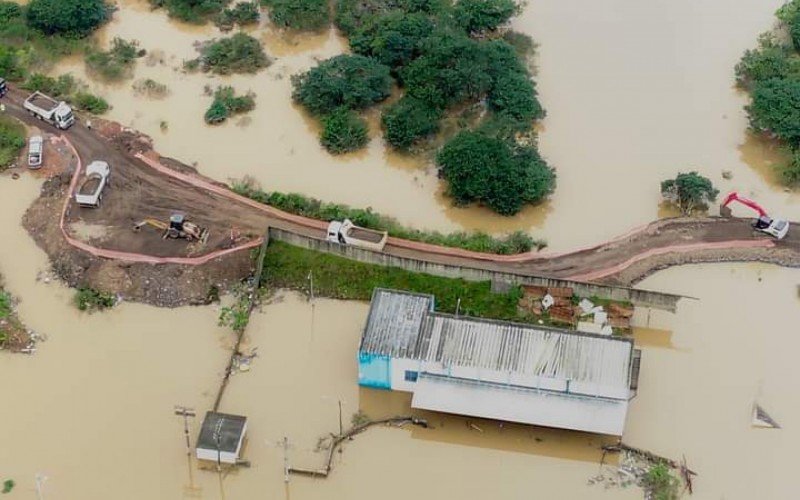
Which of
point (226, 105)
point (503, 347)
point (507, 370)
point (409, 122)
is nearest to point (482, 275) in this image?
point (503, 347)

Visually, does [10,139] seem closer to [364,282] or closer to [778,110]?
[364,282]

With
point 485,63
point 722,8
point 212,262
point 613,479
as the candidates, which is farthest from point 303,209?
point 722,8

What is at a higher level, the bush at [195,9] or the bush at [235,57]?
the bush at [195,9]

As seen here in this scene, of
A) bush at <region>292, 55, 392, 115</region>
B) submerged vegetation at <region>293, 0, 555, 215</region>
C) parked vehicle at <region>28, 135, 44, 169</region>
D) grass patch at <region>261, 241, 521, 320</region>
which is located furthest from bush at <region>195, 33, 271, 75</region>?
A: grass patch at <region>261, 241, 521, 320</region>

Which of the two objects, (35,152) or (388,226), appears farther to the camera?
(35,152)

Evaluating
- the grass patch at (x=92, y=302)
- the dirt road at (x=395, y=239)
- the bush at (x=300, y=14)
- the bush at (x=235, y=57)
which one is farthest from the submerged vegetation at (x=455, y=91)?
the grass patch at (x=92, y=302)

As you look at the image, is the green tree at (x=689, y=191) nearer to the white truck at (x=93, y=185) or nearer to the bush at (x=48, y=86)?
the white truck at (x=93, y=185)
